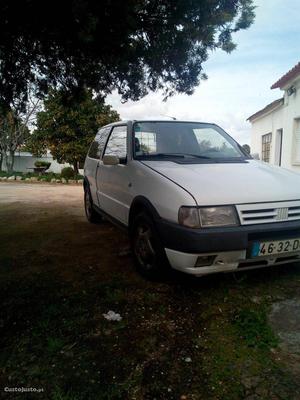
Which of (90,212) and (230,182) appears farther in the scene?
(90,212)

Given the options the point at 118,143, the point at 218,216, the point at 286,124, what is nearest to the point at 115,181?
the point at 118,143

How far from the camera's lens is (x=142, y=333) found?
241cm

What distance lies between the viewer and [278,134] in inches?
496

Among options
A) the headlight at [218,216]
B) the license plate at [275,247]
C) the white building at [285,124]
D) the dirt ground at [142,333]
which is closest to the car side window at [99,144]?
the dirt ground at [142,333]

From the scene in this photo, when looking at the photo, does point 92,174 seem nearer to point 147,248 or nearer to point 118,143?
point 118,143

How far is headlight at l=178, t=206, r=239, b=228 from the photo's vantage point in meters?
2.66

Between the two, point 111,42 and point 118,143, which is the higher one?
point 111,42

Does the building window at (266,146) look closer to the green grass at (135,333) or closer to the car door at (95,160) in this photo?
the car door at (95,160)

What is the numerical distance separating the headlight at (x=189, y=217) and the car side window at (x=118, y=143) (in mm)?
1576

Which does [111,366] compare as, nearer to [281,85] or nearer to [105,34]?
[105,34]

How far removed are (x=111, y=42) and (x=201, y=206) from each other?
2.76m

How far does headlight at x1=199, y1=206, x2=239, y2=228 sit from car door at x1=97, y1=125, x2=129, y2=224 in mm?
1312

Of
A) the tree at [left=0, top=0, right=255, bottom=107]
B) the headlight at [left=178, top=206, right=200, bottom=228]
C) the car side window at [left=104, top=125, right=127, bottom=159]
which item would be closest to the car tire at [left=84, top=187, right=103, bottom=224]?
the car side window at [left=104, top=125, right=127, bottom=159]

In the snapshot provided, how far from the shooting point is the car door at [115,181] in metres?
3.91
